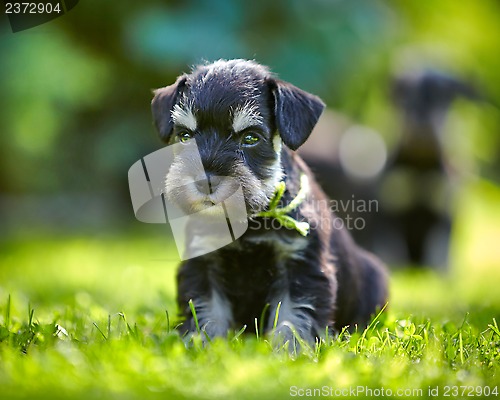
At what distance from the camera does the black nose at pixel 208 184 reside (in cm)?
310

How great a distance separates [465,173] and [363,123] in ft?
4.99

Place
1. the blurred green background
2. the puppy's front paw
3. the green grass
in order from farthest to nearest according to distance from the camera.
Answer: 1. the blurred green background
2. the puppy's front paw
3. the green grass

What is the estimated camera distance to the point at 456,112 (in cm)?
747

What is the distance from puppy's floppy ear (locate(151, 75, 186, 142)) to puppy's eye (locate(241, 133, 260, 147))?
390 millimetres

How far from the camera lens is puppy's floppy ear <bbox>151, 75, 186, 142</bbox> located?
3496 mm

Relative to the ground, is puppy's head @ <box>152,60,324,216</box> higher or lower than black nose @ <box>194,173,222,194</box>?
higher

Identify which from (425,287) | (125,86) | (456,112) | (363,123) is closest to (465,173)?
(456,112)

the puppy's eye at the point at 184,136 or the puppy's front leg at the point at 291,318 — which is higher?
the puppy's eye at the point at 184,136

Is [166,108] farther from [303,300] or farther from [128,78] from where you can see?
[128,78]

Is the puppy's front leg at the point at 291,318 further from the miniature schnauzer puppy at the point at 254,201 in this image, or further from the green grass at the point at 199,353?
the green grass at the point at 199,353

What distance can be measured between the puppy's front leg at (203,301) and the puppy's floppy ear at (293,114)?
754 millimetres

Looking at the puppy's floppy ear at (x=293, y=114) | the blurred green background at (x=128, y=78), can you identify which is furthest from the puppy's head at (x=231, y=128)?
the blurred green background at (x=128, y=78)

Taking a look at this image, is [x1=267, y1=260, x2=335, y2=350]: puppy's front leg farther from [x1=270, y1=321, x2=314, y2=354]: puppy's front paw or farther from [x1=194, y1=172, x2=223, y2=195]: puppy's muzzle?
[x1=194, y1=172, x2=223, y2=195]: puppy's muzzle

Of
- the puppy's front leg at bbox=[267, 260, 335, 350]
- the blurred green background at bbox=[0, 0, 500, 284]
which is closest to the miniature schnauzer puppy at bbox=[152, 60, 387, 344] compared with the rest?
the puppy's front leg at bbox=[267, 260, 335, 350]
